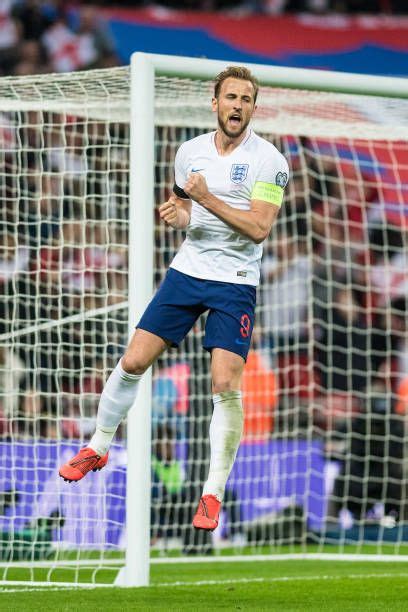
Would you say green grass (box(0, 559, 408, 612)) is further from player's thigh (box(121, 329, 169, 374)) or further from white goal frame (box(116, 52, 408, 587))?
player's thigh (box(121, 329, 169, 374))

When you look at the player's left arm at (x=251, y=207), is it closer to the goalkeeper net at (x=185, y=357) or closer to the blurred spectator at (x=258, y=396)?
the goalkeeper net at (x=185, y=357)

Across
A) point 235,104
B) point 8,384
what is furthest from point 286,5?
point 235,104

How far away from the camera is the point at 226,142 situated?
666 centimetres

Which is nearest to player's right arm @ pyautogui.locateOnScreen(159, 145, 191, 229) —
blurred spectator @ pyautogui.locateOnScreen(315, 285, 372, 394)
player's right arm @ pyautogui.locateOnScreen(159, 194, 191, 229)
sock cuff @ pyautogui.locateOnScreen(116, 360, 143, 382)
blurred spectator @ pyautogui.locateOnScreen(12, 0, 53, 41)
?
player's right arm @ pyautogui.locateOnScreen(159, 194, 191, 229)

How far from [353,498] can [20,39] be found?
7097 millimetres

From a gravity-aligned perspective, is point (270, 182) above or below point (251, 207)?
above

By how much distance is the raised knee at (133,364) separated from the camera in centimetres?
674

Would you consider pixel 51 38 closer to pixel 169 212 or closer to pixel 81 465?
pixel 169 212

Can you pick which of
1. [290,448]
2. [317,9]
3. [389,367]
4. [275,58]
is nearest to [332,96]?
[290,448]

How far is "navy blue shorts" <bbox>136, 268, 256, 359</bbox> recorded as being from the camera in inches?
257

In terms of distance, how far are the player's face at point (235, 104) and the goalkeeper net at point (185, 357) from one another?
229cm

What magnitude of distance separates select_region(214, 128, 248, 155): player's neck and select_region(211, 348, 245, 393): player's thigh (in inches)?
40.2

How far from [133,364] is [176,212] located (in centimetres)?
81

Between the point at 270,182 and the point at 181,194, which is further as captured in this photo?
the point at 181,194
